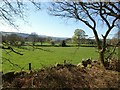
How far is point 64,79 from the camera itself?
10047 millimetres

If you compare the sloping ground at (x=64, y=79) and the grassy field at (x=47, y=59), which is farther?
the grassy field at (x=47, y=59)

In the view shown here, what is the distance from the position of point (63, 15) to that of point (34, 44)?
6.74m

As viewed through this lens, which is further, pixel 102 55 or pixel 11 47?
pixel 102 55

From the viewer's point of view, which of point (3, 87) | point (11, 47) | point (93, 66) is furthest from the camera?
point (93, 66)

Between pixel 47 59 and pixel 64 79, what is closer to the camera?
pixel 64 79

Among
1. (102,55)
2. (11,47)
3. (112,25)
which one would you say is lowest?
(102,55)

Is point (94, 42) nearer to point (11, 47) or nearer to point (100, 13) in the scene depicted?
point (100, 13)

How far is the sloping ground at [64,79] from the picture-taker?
9344 mm

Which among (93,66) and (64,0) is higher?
(64,0)

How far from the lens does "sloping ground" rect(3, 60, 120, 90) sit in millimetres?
9344

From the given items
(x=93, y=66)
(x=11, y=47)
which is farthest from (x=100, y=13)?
(x=11, y=47)

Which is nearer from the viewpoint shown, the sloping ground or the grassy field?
the sloping ground

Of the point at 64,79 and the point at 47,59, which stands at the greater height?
the point at 64,79

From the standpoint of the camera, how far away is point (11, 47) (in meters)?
6.11
